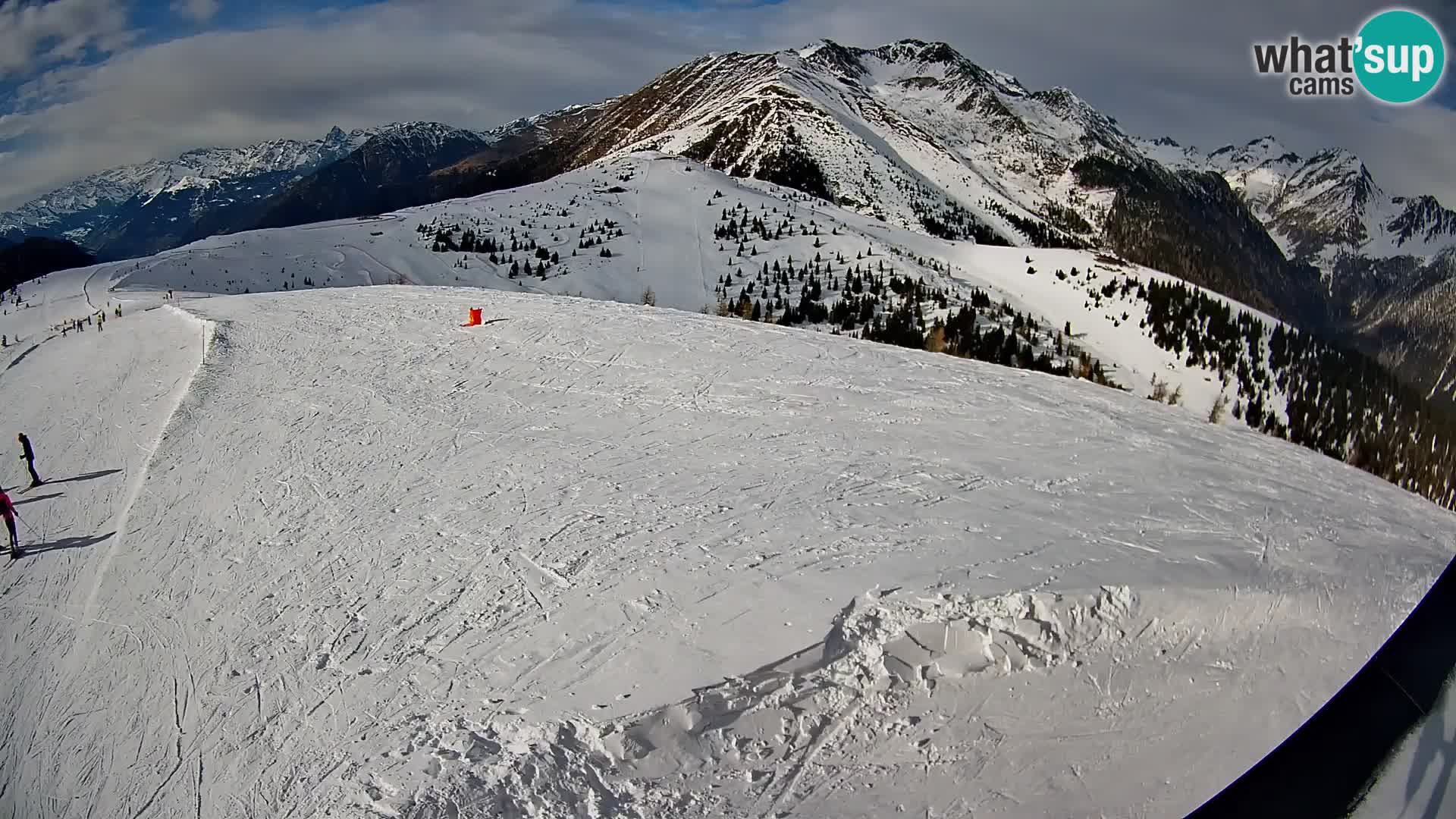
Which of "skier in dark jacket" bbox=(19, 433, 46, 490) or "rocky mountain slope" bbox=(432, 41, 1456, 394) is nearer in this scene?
"skier in dark jacket" bbox=(19, 433, 46, 490)

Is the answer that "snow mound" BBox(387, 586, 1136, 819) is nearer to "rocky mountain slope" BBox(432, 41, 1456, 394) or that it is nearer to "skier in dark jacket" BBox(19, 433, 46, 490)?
"skier in dark jacket" BBox(19, 433, 46, 490)

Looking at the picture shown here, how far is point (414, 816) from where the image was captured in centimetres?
446

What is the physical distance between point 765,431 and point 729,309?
15.2 meters

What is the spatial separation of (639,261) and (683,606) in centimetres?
2705

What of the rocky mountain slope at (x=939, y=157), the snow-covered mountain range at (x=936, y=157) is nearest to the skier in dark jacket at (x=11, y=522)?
the snow-covered mountain range at (x=936, y=157)

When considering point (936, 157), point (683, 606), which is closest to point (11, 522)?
point (683, 606)

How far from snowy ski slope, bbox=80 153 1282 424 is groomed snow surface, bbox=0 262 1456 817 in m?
14.2

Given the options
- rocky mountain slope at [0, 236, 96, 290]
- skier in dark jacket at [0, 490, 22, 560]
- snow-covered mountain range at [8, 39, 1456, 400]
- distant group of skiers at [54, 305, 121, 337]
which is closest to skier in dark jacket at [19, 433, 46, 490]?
skier in dark jacket at [0, 490, 22, 560]

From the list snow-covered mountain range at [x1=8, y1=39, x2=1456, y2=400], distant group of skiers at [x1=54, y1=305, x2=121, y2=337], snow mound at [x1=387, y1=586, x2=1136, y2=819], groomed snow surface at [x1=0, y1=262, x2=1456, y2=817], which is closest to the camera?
snow mound at [x1=387, y1=586, x2=1136, y2=819]

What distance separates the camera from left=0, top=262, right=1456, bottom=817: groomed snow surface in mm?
4801

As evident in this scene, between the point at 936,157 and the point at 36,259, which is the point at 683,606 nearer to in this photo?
the point at 936,157

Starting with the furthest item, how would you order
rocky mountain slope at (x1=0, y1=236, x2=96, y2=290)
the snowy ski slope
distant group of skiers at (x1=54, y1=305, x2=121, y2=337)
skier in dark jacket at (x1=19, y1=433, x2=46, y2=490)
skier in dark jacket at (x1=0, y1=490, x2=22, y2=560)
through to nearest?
rocky mountain slope at (x1=0, y1=236, x2=96, y2=290) < the snowy ski slope < distant group of skiers at (x1=54, y1=305, x2=121, y2=337) < skier in dark jacket at (x1=19, y1=433, x2=46, y2=490) < skier in dark jacket at (x1=0, y1=490, x2=22, y2=560)

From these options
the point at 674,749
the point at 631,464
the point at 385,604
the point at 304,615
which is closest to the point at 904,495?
the point at 631,464

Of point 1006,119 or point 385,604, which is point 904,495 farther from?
point 1006,119
